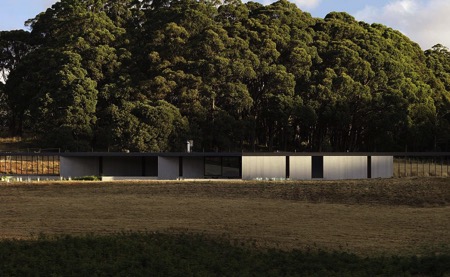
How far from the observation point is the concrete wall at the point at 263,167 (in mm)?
40781

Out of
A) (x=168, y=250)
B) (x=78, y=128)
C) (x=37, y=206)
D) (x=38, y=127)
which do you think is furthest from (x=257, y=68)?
(x=168, y=250)

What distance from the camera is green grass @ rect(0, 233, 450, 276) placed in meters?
11.6

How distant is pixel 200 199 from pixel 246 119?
81.0 ft

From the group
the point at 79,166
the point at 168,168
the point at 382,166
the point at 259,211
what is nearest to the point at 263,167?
the point at 168,168

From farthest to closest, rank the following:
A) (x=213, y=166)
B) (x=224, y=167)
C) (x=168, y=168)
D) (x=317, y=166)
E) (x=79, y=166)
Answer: (x=79, y=166) < (x=213, y=166) < (x=168, y=168) < (x=224, y=167) < (x=317, y=166)

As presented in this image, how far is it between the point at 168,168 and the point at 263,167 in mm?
7320

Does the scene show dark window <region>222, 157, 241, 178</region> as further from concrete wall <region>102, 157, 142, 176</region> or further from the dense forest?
concrete wall <region>102, 157, 142, 176</region>

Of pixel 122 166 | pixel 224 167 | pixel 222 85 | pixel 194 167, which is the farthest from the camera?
pixel 222 85

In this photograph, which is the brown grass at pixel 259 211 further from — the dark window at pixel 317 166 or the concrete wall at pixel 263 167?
the dark window at pixel 317 166

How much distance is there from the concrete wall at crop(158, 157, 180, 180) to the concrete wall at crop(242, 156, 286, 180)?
18.0ft

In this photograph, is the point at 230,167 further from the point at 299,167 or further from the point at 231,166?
the point at 299,167

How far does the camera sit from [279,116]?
5216 cm

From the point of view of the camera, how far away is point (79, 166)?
144ft

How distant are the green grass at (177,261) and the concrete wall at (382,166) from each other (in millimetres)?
29865
